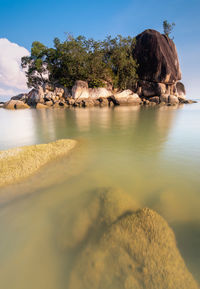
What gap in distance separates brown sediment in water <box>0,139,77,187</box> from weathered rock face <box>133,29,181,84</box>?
153 feet

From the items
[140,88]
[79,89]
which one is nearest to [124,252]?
[79,89]

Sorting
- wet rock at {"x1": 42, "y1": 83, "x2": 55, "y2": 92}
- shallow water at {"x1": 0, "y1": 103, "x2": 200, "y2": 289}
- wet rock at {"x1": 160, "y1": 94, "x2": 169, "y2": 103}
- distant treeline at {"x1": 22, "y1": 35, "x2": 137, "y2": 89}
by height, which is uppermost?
distant treeline at {"x1": 22, "y1": 35, "x2": 137, "y2": 89}

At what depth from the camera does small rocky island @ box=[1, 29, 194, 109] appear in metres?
35.6

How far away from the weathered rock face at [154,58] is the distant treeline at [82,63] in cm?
339

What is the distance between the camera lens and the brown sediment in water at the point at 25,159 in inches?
128

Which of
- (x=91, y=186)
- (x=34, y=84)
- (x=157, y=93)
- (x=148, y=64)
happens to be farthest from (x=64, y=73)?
(x=91, y=186)

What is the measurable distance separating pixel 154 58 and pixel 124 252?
50169 mm

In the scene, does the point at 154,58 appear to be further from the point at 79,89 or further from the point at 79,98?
the point at 79,98

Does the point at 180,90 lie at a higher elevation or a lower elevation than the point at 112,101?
higher

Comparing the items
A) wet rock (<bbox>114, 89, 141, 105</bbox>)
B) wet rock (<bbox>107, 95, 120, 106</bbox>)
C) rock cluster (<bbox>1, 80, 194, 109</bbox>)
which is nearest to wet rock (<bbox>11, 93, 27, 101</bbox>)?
rock cluster (<bbox>1, 80, 194, 109</bbox>)

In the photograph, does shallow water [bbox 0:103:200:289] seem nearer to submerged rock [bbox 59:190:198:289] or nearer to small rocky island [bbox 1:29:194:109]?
submerged rock [bbox 59:190:198:289]

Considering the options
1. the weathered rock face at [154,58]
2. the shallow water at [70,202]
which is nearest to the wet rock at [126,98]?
the weathered rock face at [154,58]

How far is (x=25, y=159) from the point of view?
3984 mm

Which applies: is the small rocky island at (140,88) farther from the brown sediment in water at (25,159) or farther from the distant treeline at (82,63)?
the brown sediment in water at (25,159)
